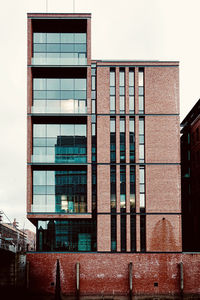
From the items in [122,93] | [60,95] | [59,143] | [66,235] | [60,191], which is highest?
[122,93]

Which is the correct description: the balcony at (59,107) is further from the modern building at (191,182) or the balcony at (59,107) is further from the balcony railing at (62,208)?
the modern building at (191,182)

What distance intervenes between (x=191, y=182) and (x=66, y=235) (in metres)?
18.9

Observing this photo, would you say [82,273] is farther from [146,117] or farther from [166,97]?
[166,97]

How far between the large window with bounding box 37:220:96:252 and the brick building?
0.10 m

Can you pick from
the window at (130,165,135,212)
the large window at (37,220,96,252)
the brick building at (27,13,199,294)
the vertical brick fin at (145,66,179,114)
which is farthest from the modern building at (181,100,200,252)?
the large window at (37,220,96,252)

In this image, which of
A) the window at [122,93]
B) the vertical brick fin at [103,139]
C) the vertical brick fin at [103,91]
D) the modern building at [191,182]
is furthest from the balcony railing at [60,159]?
the modern building at [191,182]

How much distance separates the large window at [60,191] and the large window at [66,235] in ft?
5.56

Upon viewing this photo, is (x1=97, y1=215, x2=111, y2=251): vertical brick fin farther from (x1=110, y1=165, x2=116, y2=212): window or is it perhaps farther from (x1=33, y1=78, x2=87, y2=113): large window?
(x1=33, y1=78, x2=87, y2=113): large window

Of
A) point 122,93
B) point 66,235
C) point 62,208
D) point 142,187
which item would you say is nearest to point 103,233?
point 66,235

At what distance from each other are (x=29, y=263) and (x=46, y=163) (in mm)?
9365

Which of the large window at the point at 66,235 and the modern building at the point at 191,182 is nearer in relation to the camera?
the large window at the point at 66,235

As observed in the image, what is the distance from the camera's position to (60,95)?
37.7 m

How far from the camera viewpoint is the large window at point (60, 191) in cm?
3619

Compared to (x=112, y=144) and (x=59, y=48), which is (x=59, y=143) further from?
(x=59, y=48)
